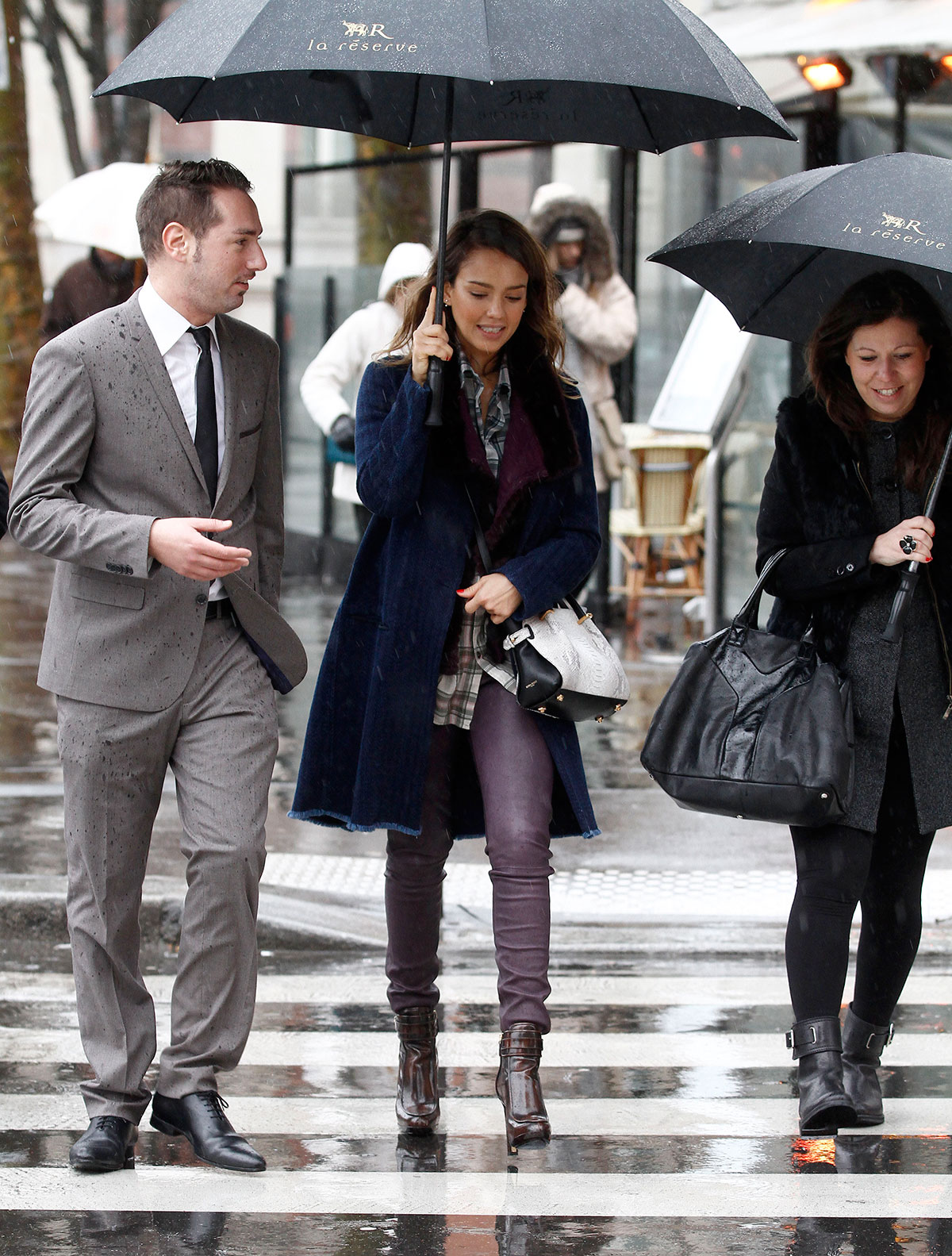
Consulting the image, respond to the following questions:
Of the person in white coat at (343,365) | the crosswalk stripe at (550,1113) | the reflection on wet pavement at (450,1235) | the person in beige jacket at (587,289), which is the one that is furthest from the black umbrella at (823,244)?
the person in beige jacket at (587,289)

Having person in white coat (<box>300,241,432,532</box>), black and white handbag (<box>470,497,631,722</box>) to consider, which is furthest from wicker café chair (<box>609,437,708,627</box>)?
black and white handbag (<box>470,497,631,722</box>)

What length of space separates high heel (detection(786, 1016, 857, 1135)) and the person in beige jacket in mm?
5277

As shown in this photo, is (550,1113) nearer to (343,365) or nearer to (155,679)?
(155,679)

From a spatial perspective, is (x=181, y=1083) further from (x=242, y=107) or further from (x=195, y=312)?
(x=242, y=107)

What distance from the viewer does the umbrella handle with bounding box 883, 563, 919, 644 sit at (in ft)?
14.5

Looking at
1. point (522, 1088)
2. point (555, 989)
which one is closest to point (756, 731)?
point (522, 1088)

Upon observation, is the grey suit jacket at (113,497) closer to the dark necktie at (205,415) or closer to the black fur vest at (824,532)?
the dark necktie at (205,415)

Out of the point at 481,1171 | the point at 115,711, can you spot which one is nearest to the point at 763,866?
the point at 481,1171

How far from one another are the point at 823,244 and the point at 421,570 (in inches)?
44.4

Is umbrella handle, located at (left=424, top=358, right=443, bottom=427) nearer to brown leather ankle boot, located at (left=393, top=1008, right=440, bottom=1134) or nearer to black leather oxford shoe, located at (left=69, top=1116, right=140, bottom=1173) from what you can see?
brown leather ankle boot, located at (left=393, top=1008, right=440, bottom=1134)

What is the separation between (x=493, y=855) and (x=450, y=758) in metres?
0.27

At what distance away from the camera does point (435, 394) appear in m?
4.34

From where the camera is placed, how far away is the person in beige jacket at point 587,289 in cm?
954

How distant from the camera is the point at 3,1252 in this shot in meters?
3.78
